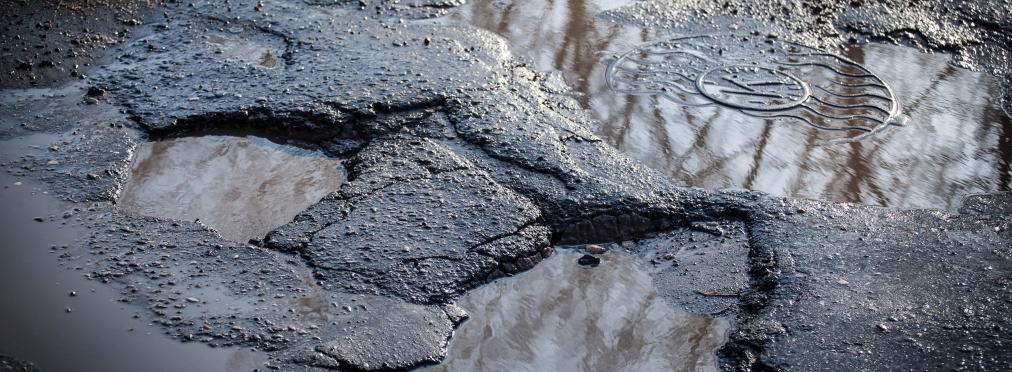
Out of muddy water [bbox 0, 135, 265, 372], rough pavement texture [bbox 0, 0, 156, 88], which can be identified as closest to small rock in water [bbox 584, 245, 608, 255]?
muddy water [bbox 0, 135, 265, 372]

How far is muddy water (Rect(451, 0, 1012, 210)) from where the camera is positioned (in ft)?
12.2

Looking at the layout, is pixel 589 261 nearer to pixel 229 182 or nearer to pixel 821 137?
pixel 229 182

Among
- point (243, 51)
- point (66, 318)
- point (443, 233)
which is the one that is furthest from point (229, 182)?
point (243, 51)

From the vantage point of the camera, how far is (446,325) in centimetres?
269

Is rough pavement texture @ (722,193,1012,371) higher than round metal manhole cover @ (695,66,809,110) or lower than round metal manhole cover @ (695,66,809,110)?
lower

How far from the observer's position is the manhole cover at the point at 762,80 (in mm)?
4387

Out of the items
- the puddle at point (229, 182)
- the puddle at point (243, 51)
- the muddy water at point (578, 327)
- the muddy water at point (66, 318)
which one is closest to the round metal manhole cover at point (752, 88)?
the muddy water at point (578, 327)

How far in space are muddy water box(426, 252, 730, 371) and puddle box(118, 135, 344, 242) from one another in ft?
3.53

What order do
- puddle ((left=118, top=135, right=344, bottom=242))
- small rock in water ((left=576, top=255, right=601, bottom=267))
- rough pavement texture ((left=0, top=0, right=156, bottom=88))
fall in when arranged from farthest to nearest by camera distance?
1. rough pavement texture ((left=0, top=0, right=156, bottom=88))
2. puddle ((left=118, top=135, right=344, bottom=242))
3. small rock in water ((left=576, top=255, right=601, bottom=267))

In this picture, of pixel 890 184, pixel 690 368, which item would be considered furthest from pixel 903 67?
pixel 690 368

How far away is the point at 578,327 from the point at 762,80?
2.71m

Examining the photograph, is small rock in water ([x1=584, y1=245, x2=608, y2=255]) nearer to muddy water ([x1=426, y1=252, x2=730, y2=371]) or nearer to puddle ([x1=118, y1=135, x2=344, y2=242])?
muddy water ([x1=426, y1=252, x2=730, y2=371])

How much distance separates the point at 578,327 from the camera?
280 centimetres

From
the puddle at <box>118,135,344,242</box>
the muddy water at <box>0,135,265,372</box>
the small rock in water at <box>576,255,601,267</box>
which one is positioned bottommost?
the muddy water at <box>0,135,265,372</box>
